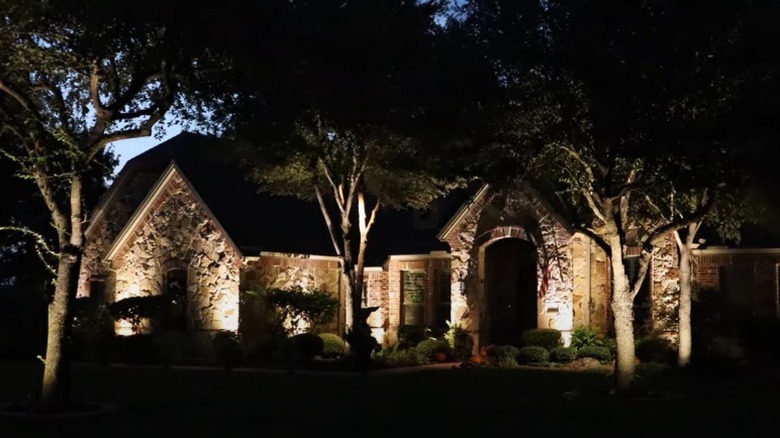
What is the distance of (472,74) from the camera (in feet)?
56.6

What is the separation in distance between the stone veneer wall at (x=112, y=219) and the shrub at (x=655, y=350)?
1588 cm

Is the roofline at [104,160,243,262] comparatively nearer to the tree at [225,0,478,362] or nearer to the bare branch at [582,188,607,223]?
the tree at [225,0,478,362]

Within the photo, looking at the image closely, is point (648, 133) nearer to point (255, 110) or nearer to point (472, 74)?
point (472, 74)

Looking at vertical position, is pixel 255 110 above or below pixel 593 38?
below

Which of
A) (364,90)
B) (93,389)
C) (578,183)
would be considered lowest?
(93,389)

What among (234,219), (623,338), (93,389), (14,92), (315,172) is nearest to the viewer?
(14,92)

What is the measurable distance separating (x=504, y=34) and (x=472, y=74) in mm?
872

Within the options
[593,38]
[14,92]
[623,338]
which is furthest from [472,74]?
[14,92]

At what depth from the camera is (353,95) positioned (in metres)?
17.4

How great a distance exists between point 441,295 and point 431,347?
3191mm

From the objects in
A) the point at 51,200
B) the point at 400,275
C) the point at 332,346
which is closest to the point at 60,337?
the point at 51,200

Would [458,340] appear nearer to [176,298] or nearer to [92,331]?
[176,298]

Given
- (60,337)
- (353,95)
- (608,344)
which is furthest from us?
(608,344)

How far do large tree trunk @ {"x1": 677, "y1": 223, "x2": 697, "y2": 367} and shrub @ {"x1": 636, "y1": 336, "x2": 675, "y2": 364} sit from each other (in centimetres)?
123
